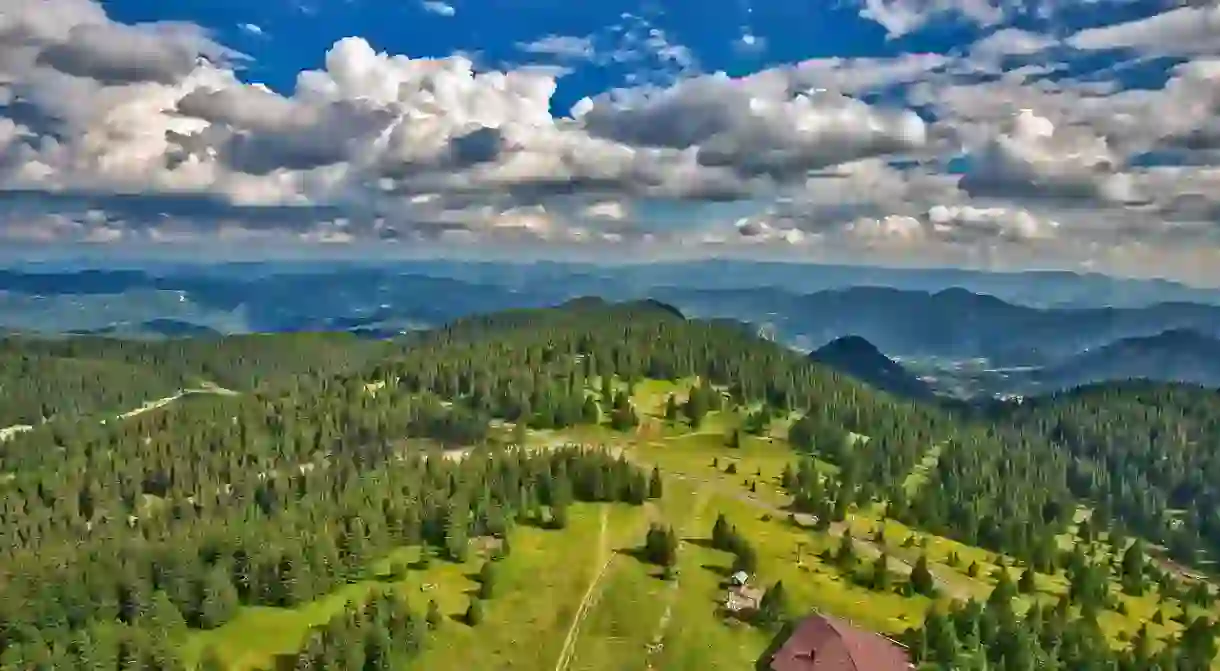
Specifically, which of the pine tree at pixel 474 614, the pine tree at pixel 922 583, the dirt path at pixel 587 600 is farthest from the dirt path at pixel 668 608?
the pine tree at pixel 922 583

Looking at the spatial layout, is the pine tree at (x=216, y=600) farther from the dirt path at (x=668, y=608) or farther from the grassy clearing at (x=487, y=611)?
the dirt path at (x=668, y=608)

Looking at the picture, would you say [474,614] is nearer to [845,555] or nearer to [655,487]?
[655,487]

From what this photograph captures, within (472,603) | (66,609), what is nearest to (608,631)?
(472,603)

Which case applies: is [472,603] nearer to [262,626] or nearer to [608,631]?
[608,631]

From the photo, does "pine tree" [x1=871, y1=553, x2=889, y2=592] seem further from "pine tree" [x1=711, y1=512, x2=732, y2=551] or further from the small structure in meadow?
"pine tree" [x1=711, y1=512, x2=732, y2=551]

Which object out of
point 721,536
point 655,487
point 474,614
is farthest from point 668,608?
point 655,487

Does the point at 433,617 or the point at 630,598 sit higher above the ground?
the point at 433,617

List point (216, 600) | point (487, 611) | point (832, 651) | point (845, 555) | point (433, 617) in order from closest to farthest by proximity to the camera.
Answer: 1. point (832, 651)
2. point (433, 617)
3. point (216, 600)
4. point (487, 611)
5. point (845, 555)

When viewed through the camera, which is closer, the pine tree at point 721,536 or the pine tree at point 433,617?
the pine tree at point 433,617

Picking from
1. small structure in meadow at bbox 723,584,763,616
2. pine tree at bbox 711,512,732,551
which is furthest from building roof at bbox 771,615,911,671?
pine tree at bbox 711,512,732,551
